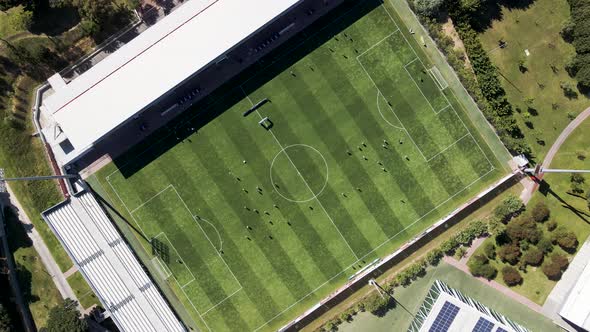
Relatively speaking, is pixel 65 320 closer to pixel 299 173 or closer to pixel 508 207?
pixel 299 173

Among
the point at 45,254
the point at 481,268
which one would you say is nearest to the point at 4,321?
the point at 45,254

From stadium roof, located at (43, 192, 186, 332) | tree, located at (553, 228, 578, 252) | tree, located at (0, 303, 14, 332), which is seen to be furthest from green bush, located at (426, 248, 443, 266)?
tree, located at (0, 303, 14, 332)

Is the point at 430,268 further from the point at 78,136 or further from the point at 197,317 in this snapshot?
the point at 78,136

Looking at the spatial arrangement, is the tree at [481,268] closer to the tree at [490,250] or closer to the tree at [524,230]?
the tree at [490,250]

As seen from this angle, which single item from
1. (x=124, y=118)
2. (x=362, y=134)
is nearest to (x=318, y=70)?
(x=362, y=134)

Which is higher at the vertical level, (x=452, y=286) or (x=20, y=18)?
(x=20, y=18)

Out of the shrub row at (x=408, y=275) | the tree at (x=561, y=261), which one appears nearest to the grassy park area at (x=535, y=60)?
the shrub row at (x=408, y=275)
